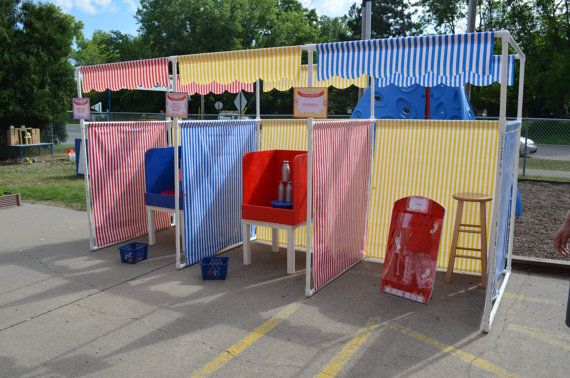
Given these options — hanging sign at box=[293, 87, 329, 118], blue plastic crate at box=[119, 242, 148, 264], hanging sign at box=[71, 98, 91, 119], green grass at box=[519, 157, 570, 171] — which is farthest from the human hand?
green grass at box=[519, 157, 570, 171]

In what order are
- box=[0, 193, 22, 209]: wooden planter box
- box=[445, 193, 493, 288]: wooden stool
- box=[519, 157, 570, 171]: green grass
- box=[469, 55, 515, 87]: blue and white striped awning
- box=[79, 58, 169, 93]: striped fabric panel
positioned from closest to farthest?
box=[445, 193, 493, 288]: wooden stool
box=[469, 55, 515, 87]: blue and white striped awning
box=[79, 58, 169, 93]: striped fabric panel
box=[0, 193, 22, 209]: wooden planter box
box=[519, 157, 570, 171]: green grass

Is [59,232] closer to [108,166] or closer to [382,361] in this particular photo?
[108,166]

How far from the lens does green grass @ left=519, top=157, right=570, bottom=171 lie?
16.0 metres

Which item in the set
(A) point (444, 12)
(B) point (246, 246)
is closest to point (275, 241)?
(B) point (246, 246)

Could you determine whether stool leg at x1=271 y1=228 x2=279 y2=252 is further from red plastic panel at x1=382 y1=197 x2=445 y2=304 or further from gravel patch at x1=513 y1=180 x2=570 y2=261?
gravel patch at x1=513 y1=180 x2=570 y2=261

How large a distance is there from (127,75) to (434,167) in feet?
14.2

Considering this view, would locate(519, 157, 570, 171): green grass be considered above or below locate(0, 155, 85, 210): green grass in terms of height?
above

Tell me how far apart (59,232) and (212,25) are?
98.9 ft

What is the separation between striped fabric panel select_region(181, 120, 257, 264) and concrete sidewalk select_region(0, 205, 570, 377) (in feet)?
1.72

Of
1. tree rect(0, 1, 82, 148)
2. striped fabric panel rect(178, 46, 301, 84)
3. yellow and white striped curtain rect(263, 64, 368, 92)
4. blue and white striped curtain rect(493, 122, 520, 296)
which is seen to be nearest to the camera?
blue and white striped curtain rect(493, 122, 520, 296)

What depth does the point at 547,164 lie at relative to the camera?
666 inches

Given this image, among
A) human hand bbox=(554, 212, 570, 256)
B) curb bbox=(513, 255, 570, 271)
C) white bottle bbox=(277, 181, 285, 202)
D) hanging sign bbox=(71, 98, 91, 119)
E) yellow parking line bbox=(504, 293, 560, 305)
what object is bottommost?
yellow parking line bbox=(504, 293, 560, 305)

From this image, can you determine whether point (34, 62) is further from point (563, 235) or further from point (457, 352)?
point (563, 235)

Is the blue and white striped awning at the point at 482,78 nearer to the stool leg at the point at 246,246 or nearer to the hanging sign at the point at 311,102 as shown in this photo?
the hanging sign at the point at 311,102
